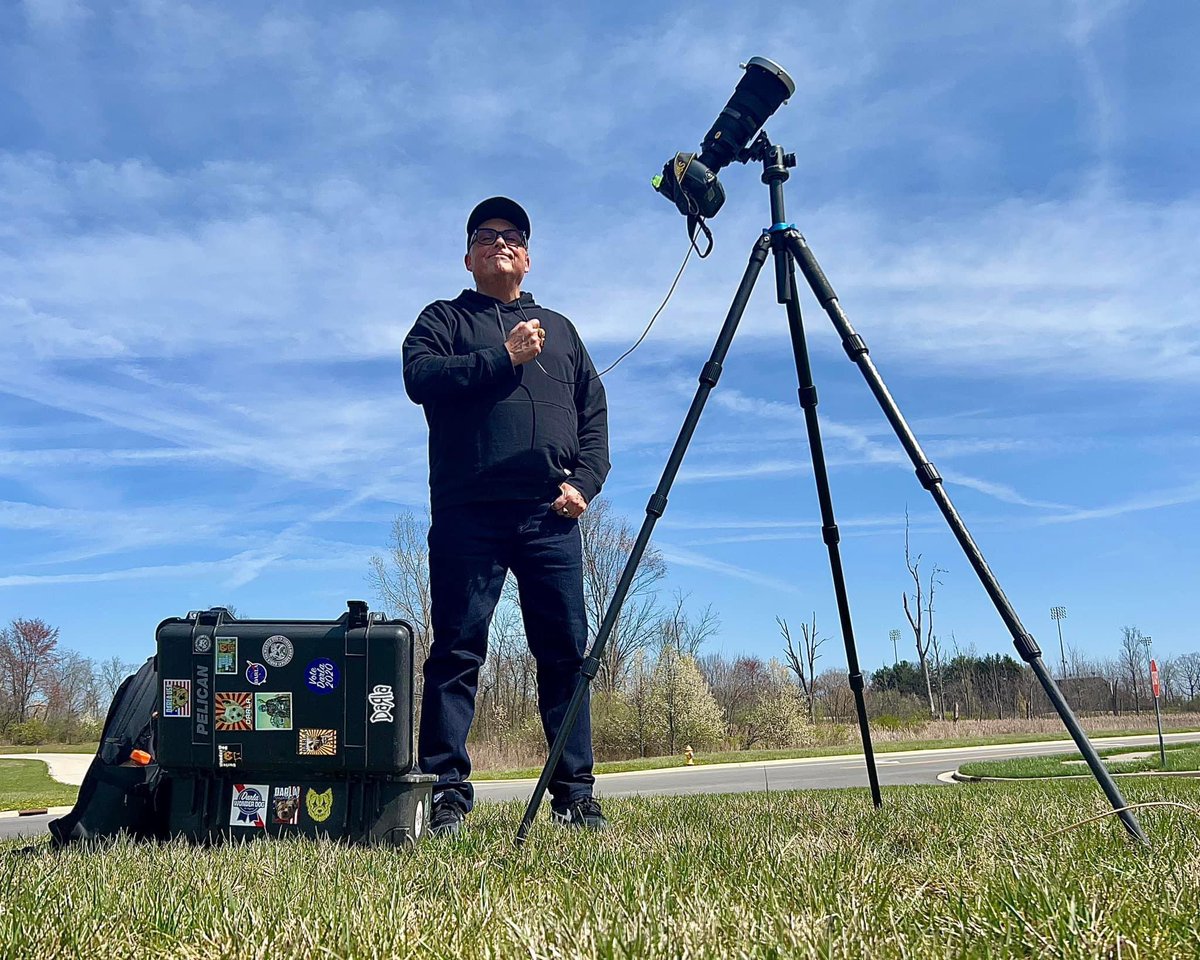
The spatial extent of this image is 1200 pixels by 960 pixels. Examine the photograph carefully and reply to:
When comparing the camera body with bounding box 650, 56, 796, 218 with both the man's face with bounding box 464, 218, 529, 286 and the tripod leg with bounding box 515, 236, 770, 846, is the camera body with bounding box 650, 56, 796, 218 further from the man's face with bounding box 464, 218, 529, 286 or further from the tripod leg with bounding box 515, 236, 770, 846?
the man's face with bounding box 464, 218, 529, 286

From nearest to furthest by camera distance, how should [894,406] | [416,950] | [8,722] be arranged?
1. [416,950]
2. [894,406]
3. [8,722]

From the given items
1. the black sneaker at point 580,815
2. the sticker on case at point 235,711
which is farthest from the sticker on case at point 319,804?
the black sneaker at point 580,815

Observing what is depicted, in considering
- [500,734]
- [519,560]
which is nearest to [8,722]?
[500,734]

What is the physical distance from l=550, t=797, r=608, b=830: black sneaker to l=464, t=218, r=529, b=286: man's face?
1961mm

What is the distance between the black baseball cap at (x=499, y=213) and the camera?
3547 millimetres

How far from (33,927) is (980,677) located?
64758 millimetres

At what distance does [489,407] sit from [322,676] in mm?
1068

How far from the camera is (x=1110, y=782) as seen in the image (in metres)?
2.22

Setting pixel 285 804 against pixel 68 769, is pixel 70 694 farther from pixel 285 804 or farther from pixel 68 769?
pixel 285 804

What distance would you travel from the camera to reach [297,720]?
9.12 ft

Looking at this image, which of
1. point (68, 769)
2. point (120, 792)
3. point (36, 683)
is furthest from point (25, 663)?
point (120, 792)

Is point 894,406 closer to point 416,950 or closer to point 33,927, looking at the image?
point 416,950

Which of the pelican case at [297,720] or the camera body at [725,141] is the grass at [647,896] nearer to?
the pelican case at [297,720]

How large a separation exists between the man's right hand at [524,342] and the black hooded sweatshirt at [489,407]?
3cm
